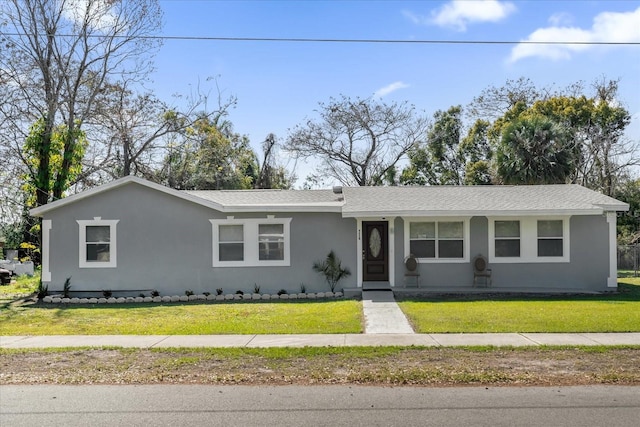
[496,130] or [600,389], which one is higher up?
[496,130]

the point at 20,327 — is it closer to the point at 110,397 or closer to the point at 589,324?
the point at 110,397

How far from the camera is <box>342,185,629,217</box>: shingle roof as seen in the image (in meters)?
17.5

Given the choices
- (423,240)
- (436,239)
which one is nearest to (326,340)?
(423,240)

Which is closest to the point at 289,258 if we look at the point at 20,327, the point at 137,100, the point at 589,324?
the point at 20,327

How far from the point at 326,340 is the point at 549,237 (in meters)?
10.9

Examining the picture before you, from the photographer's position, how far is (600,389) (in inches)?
280

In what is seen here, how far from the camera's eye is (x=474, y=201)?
18906mm

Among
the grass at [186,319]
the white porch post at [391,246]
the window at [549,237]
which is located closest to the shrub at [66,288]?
the grass at [186,319]

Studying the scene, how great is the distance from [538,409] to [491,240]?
1237cm

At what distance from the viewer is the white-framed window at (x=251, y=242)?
58.6ft

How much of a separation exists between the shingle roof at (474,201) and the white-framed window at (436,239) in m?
0.56

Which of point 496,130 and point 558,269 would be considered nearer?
point 558,269

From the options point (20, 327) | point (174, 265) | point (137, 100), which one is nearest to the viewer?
point (20, 327)

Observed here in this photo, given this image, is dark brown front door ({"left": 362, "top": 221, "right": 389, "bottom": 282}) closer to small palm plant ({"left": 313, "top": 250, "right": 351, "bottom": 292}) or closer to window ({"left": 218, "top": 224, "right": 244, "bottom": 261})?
small palm plant ({"left": 313, "top": 250, "right": 351, "bottom": 292})
